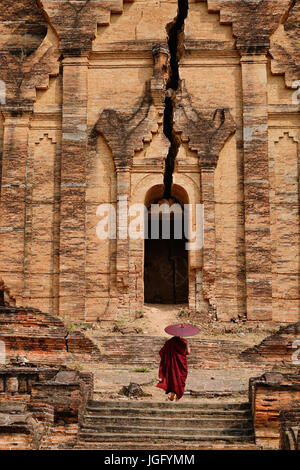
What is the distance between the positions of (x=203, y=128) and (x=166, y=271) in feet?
22.4

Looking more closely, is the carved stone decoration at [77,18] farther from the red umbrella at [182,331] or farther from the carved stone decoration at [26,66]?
the red umbrella at [182,331]

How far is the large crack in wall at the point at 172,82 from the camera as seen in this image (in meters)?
22.5

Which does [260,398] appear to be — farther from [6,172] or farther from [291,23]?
[291,23]

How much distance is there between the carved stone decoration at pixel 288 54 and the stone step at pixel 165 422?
13.3 meters

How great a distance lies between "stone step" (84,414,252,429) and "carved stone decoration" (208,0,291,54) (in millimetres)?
13744

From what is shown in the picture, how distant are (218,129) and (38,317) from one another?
8.26 metres

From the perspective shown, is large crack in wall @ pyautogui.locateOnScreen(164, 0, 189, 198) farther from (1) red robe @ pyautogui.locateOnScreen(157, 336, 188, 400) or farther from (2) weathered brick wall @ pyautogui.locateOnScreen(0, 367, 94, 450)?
(2) weathered brick wall @ pyautogui.locateOnScreen(0, 367, 94, 450)

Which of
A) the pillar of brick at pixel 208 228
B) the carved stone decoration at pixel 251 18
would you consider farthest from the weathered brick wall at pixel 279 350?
the carved stone decoration at pixel 251 18

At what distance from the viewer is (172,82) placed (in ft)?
76.9

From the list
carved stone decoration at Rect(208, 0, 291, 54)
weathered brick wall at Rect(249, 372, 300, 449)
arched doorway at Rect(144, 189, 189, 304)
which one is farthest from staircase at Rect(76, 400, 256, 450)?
arched doorway at Rect(144, 189, 189, 304)

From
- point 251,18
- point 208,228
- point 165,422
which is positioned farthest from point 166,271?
point 165,422

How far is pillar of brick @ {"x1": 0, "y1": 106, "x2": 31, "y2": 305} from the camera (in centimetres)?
2122

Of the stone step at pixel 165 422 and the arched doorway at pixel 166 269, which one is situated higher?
the arched doorway at pixel 166 269

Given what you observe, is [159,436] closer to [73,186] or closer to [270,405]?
[270,405]
